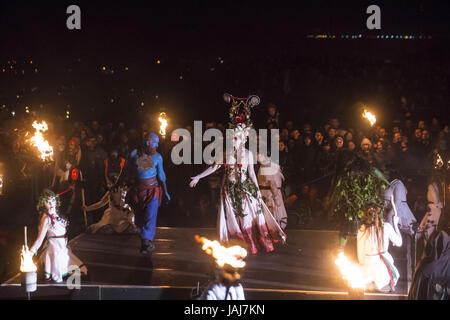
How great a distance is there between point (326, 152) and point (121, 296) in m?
5.74

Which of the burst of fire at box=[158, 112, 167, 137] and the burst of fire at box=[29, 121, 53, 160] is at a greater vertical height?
the burst of fire at box=[158, 112, 167, 137]

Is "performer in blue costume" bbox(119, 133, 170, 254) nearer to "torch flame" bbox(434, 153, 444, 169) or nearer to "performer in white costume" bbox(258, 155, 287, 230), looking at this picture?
"performer in white costume" bbox(258, 155, 287, 230)

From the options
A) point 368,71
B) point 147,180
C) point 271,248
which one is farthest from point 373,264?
point 368,71

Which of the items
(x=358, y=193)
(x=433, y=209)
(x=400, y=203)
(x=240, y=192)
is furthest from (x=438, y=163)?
(x=240, y=192)

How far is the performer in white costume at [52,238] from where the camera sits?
700 centimetres

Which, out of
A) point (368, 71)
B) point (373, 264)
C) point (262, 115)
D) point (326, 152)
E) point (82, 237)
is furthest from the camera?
point (368, 71)

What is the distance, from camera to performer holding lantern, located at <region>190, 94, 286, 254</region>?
28.2 feet

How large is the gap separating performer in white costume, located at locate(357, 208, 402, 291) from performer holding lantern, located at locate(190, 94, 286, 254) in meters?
2.12

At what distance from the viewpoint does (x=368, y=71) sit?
13570 millimetres

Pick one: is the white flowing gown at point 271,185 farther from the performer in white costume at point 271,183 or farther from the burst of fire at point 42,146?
the burst of fire at point 42,146

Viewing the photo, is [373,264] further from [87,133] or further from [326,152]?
[87,133]

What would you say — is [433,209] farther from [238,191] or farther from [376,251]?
[238,191]

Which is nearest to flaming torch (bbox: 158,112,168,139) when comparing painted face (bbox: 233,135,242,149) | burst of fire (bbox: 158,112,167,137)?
burst of fire (bbox: 158,112,167,137)

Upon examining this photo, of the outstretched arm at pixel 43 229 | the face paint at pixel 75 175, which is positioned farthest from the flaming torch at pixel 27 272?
the face paint at pixel 75 175
